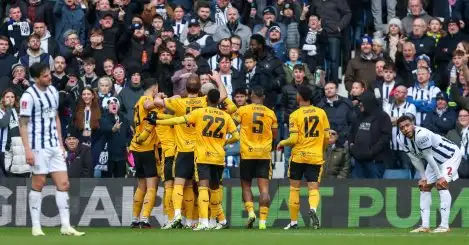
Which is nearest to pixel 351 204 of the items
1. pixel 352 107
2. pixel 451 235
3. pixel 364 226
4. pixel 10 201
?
pixel 364 226

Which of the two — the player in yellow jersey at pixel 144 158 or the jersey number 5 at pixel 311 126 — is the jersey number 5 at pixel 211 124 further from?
the jersey number 5 at pixel 311 126

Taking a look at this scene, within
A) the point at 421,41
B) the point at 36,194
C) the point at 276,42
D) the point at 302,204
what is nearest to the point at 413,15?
the point at 421,41

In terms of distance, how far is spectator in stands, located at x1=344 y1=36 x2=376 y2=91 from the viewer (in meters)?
28.9

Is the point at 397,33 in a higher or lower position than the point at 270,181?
higher

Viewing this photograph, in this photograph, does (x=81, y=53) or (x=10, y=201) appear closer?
(x=10, y=201)

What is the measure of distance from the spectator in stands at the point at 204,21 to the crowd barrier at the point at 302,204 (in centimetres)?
514

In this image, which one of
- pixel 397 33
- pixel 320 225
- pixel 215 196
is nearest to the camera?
pixel 215 196

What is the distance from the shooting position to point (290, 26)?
3000 centimetres

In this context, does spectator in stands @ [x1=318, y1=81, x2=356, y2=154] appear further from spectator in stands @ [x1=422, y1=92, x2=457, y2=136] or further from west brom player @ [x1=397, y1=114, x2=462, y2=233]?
west brom player @ [x1=397, y1=114, x2=462, y2=233]

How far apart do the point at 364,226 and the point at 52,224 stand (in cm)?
558

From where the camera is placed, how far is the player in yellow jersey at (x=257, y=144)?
23719 mm

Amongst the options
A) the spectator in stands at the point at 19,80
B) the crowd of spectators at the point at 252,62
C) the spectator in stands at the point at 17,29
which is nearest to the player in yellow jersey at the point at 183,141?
the crowd of spectators at the point at 252,62

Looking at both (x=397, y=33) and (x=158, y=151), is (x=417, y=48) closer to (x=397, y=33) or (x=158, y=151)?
(x=397, y=33)

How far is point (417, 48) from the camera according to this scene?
29156mm
